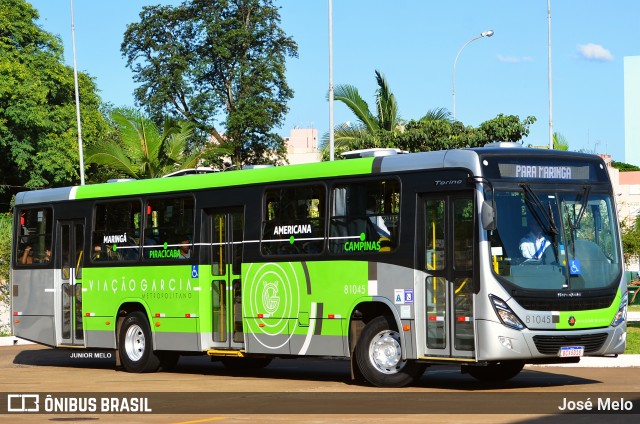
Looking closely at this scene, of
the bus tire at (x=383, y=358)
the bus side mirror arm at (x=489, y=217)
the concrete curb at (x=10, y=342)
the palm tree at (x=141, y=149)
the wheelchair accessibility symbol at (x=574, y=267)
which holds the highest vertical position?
the palm tree at (x=141, y=149)

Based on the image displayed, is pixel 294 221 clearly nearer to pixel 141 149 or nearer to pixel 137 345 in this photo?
pixel 137 345

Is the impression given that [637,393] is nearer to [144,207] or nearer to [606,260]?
[606,260]

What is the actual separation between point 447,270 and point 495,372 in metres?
2.54

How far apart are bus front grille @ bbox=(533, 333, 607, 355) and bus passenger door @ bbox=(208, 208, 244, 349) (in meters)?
5.68

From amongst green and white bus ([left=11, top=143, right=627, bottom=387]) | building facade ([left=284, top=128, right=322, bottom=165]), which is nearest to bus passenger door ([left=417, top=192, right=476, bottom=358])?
green and white bus ([left=11, top=143, right=627, bottom=387])

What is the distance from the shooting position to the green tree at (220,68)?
223 ft

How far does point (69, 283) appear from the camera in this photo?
23828 mm

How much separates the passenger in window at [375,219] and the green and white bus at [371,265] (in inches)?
1.0

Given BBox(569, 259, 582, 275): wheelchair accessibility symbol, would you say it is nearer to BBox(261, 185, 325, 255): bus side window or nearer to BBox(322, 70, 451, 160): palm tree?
BBox(261, 185, 325, 255): bus side window

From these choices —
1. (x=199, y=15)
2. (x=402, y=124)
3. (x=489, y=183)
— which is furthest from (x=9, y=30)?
(x=489, y=183)

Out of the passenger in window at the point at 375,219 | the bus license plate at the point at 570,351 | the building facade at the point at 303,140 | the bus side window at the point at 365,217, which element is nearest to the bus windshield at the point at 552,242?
the bus license plate at the point at 570,351

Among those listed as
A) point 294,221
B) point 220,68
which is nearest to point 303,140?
point 220,68

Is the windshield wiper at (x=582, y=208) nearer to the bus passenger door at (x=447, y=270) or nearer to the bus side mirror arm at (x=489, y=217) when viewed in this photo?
the bus side mirror arm at (x=489, y=217)

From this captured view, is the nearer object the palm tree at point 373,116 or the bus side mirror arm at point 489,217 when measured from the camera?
the bus side mirror arm at point 489,217
